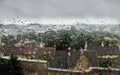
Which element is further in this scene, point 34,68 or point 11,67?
point 11,67

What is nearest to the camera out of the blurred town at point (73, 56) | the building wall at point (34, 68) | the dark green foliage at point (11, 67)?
the blurred town at point (73, 56)

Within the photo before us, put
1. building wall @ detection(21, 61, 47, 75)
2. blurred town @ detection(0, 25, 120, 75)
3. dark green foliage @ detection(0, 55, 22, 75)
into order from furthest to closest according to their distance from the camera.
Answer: dark green foliage @ detection(0, 55, 22, 75)
building wall @ detection(21, 61, 47, 75)
blurred town @ detection(0, 25, 120, 75)

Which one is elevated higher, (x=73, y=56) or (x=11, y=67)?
(x=11, y=67)

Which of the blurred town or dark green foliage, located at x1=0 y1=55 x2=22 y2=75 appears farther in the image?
dark green foliage, located at x1=0 y1=55 x2=22 y2=75

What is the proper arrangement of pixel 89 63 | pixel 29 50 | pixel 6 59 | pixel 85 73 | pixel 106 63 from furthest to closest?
1. pixel 29 50
2. pixel 106 63
3. pixel 89 63
4. pixel 6 59
5. pixel 85 73

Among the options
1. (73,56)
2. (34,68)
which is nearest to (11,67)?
(34,68)

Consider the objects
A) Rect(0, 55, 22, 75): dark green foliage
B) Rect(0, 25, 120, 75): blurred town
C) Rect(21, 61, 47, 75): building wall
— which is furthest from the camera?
Rect(0, 55, 22, 75): dark green foliage

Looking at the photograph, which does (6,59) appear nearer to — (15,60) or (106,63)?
(15,60)

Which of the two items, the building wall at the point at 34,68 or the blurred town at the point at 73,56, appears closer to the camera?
the blurred town at the point at 73,56

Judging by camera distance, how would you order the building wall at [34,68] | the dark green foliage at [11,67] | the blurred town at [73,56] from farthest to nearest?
the dark green foliage at [11,67] → the building wall at [34,68] → the blurred town at [73,56]

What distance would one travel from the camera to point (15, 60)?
45.6 ft

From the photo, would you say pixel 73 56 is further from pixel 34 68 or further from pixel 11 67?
pixel 34 68

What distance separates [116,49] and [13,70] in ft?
87.9

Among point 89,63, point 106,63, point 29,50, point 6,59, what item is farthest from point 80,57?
point 29,50
